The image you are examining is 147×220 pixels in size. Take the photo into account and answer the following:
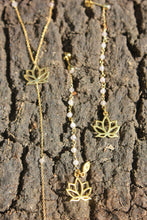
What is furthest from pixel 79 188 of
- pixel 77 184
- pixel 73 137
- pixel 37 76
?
pixel 37 76

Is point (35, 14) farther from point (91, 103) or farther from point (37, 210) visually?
point (37, 210)

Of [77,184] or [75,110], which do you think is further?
[75,110]

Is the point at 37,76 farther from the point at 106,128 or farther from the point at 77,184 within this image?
the point at 77,184

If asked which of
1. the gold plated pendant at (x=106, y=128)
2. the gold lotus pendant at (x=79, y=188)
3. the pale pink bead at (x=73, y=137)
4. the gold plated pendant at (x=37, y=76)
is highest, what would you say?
the gold plated pendant at (x=37, y=76)

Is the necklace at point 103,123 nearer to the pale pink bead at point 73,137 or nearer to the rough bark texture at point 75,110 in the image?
the rough bark texture at point 75,110


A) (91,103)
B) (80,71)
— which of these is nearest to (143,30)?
(80,71)

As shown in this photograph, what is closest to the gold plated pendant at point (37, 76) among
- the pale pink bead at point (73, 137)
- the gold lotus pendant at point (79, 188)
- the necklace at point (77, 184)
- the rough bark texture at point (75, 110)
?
the rough bark texture at point (75, 110)
